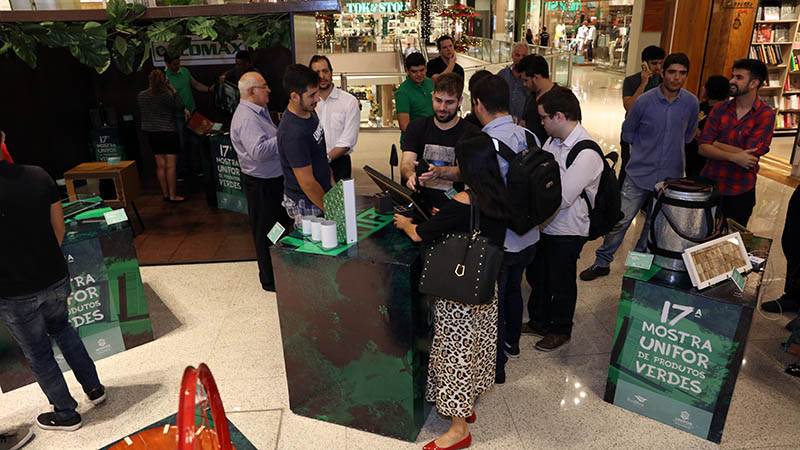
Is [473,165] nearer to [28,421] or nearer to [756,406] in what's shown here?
[756,406]

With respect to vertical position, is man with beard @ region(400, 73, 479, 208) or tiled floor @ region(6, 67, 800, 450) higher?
man with beard @ region(400, 73, 479, 208)

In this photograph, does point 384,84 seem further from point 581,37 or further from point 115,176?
point 581,37

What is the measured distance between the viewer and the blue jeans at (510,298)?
2869mm

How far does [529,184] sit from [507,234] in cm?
44

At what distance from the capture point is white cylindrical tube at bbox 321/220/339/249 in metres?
2.47

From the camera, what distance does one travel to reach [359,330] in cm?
249

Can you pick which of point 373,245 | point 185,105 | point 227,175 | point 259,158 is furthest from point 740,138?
point 185,105

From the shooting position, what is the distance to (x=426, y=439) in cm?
266

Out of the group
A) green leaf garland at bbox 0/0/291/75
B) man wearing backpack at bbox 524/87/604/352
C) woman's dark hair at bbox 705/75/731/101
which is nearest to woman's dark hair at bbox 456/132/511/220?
man wearing backpack at bbox 524/87/604/352

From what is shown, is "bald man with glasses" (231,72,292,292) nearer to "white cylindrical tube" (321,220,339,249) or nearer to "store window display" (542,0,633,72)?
"white cylindrical tube" (321,220,339,249)

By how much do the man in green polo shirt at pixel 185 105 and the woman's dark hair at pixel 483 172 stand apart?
498 cm

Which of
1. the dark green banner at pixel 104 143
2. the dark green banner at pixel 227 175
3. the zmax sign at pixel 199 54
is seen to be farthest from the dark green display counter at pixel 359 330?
the dark green banner at pixel 104 143

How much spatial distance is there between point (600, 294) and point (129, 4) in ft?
13.6

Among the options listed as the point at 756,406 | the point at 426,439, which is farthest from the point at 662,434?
the point at 426,439
